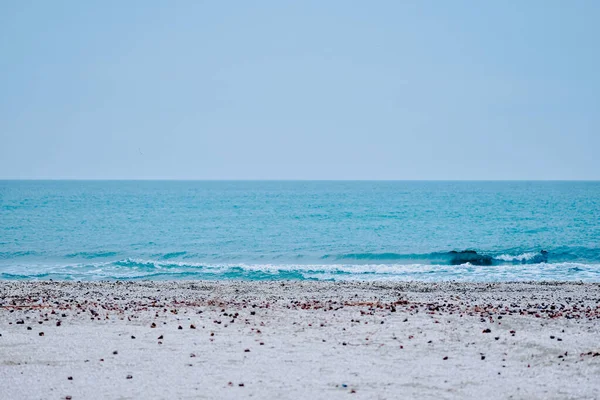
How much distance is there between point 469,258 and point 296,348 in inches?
1358

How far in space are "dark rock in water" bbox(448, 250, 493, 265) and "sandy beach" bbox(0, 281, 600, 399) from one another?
22436 millimetres

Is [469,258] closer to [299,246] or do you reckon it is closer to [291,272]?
[291,272]

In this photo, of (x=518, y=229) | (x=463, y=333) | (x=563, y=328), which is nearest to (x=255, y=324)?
(x=463, y=333)

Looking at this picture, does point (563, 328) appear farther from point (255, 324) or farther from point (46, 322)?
point (46, 322)

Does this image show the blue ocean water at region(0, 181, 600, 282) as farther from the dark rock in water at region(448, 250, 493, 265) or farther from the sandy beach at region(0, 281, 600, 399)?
the sandy beach at region(0, 281, 600, 399)

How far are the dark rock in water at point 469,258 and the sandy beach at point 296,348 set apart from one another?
2244 cm

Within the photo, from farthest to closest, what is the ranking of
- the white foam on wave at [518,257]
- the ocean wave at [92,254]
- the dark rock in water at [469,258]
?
the ocean wave at [92,254]
the white foam on wave at [518,257]
the dark rock in water at [469,258]

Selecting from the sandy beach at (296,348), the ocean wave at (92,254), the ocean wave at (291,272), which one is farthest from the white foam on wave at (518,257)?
the ocean wave at (92,254)

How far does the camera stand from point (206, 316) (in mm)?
17766

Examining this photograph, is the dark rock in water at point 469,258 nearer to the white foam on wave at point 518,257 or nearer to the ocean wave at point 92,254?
the white foam on wave at point 518,257

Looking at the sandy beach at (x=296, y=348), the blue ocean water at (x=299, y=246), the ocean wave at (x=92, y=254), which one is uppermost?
the sandy beach at (x=296, y=348)

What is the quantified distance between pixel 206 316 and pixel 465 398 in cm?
928

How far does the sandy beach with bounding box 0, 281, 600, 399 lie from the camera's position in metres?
11.1

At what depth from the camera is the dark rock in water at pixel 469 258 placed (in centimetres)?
4459
